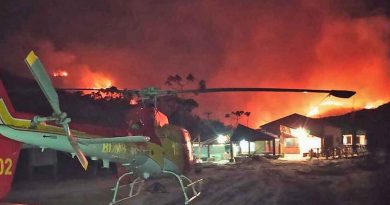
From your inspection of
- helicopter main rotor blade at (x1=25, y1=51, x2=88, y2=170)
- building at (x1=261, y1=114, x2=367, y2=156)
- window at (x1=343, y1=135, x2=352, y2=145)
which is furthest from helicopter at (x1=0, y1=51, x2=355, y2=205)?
window at (x1=343, y1=135, x2=352, y2=145)

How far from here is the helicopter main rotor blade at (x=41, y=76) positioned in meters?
6.43

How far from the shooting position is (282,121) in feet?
211

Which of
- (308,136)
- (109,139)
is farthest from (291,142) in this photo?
(109,139)

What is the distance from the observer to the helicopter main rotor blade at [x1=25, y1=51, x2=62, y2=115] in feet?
21.1

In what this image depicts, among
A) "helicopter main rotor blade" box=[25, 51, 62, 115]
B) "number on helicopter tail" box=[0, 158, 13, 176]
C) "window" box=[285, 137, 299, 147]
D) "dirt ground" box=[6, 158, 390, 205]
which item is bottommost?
"dirt ground" box=[6, 158, 390, 205]

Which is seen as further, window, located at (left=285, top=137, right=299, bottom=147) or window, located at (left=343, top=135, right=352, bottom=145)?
window, located at (left=343, top=135, right=352, bottom=145)

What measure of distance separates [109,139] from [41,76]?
274 cm

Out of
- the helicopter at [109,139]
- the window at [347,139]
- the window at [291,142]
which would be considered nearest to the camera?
the helicopter at [109,139]

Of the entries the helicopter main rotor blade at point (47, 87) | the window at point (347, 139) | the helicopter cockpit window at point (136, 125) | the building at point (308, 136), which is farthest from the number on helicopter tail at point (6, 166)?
the window at point (347, 139)

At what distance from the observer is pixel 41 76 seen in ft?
22.8

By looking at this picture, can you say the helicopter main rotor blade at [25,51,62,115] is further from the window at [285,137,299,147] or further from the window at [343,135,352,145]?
the window at [343,135,352,145]

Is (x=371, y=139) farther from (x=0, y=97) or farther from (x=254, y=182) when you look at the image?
(x=0, y=97)

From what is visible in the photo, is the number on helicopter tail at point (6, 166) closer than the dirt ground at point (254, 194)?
Yes

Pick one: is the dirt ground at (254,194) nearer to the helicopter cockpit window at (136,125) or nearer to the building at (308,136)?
the helicopter cockpit window at (136,125)
